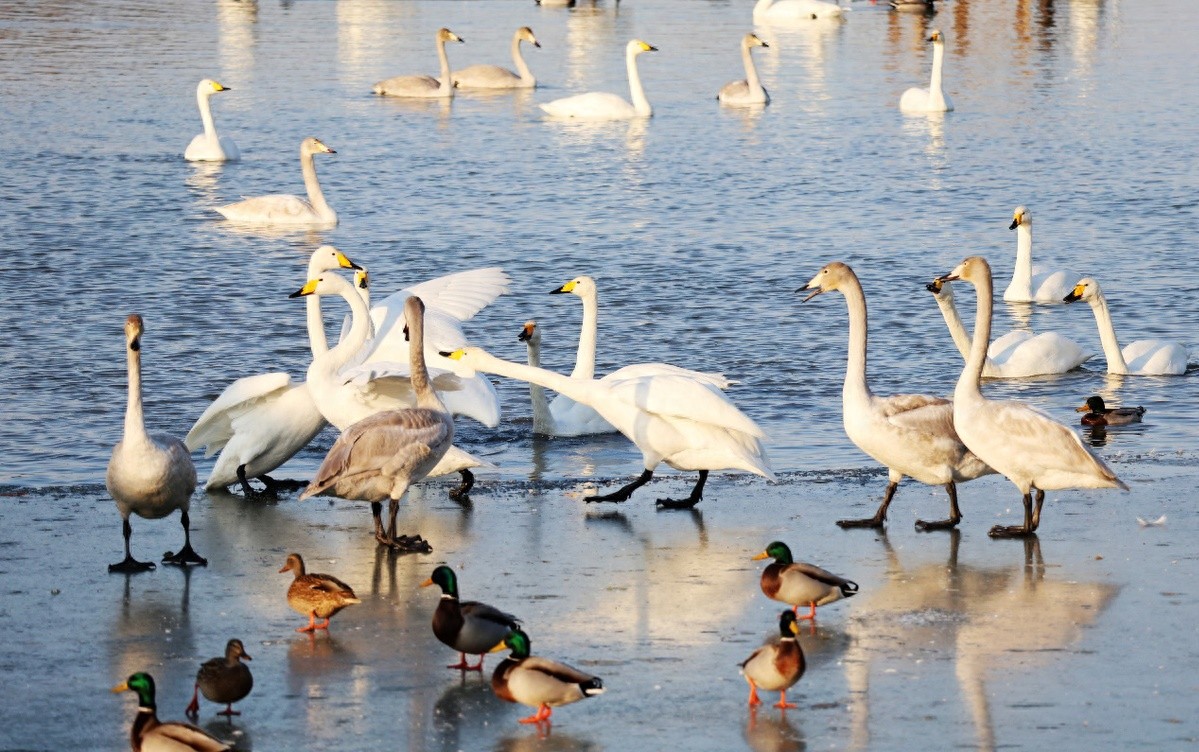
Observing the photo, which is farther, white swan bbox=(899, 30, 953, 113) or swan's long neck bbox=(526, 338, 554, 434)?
Answer: white swan bbox=(899, 30, 953, 113)

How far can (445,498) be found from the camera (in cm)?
914

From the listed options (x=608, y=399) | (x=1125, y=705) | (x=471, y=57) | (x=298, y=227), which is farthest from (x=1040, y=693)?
(x=471, y=57)

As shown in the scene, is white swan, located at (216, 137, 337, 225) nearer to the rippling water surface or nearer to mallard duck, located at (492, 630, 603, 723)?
the rippling water surface

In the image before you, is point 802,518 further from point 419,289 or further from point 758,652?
point 419,289

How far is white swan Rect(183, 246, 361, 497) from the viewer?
914 cm

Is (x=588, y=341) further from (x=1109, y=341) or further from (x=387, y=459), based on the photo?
(x=1109, y=341)

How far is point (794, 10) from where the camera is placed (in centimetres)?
4091

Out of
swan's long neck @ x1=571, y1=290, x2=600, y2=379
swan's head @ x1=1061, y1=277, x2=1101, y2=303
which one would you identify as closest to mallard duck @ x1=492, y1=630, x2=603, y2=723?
swan's long neck @ x1=571, y1=290, x2=600, y2=379

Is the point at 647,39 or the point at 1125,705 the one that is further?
the point at 647,39

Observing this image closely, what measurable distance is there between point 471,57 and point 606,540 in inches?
1099

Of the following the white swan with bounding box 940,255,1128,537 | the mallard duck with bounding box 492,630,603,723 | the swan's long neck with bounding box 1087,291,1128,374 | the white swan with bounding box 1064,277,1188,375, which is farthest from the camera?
the swan's long neck with bounding box 1087,291,1128,374

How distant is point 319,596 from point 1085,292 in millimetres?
7881

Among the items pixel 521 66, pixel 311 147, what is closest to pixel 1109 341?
pixel 311 147

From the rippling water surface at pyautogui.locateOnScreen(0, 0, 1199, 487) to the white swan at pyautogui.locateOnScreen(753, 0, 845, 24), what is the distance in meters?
3.97
